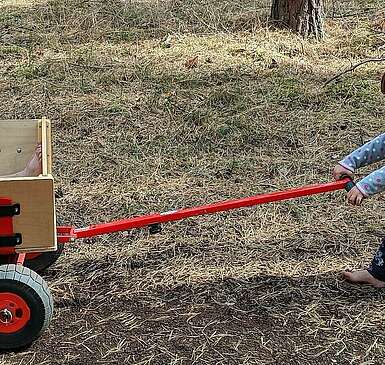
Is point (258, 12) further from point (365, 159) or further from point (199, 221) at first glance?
point (365, 159)

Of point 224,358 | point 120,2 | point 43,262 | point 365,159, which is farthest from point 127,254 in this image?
point 120,2

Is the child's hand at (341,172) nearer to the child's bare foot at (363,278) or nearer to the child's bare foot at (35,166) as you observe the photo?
the child's bare foot at (363,278)

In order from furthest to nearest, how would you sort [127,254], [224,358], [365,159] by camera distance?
[127,254], [365,159], [224,358]

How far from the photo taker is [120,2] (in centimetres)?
876

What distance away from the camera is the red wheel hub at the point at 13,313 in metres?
3.03

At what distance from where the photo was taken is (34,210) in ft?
10.0

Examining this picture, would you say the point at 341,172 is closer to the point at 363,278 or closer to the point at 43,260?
the point at 363,278

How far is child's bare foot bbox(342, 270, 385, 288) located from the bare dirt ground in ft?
0.37

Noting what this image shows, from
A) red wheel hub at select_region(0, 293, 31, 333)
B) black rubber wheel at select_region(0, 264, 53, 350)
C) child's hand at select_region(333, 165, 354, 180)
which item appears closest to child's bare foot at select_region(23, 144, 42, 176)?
black rubber wheel at select_region(0, 264, 53, 350)

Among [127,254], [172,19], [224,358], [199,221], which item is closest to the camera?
[224,358]

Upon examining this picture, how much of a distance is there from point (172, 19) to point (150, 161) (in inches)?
140

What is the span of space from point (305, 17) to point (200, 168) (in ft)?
10.8

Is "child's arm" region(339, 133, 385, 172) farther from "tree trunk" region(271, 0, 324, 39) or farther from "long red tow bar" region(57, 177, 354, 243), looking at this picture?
"tree trunk" region(271, 0, 324, 39)

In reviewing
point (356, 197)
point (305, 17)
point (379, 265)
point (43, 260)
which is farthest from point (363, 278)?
point (305, 17)
